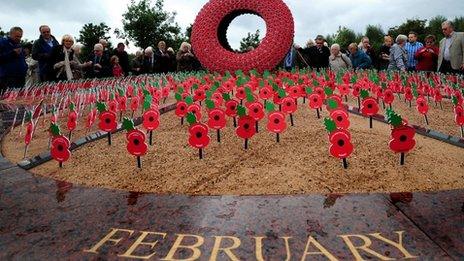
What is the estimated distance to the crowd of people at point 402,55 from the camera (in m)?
8.77

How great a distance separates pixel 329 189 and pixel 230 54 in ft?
27.7

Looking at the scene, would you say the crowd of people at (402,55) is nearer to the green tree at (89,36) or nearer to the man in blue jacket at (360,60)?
the man in blue jacket at (360,60)

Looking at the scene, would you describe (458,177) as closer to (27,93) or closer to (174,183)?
(174,183)

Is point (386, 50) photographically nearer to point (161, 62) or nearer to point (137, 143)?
point (161, 62)

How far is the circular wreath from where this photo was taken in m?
10.8

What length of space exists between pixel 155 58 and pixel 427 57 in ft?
24.9

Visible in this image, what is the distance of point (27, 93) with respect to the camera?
8172 millimetres

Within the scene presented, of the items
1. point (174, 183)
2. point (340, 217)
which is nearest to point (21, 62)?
point (174, 183)

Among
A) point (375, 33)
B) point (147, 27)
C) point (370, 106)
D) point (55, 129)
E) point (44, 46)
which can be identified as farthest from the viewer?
point (375, 33)

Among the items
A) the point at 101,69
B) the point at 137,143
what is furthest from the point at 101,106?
the point at 101,69

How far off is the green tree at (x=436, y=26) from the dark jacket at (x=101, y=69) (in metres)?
41.9

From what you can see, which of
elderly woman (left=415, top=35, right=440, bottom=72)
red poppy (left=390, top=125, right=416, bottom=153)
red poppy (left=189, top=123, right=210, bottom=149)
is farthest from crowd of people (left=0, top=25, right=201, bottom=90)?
elderly woman (left=415, top=35, right=440, bottom=72)

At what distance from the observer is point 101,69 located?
10.4 m

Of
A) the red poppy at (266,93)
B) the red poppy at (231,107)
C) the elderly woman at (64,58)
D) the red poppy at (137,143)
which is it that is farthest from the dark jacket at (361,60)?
the red poppy at (137,143)
